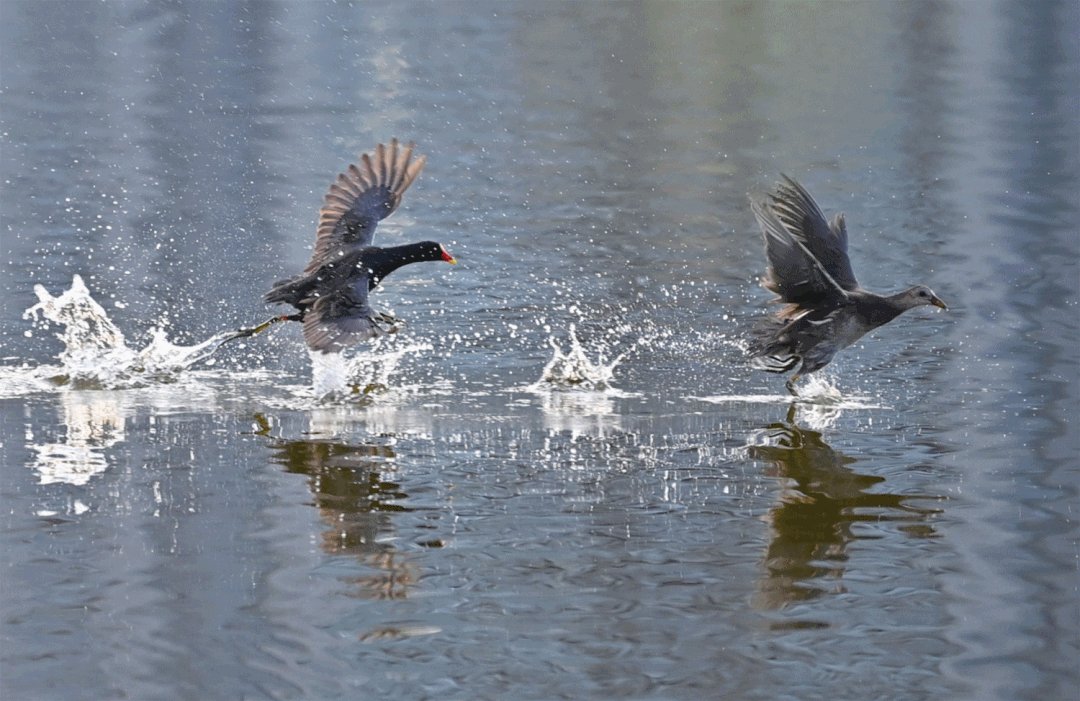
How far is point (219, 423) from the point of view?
305 inches

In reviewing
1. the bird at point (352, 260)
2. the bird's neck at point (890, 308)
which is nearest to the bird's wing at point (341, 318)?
the bird at point (352, 260)

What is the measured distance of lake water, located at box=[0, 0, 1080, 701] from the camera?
518 centimetres

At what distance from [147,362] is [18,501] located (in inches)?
89.9

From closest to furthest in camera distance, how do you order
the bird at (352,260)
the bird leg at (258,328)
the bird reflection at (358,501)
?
the bird reflection at (358,501)
the bird at (352,260)
the bird leg at (258,328)

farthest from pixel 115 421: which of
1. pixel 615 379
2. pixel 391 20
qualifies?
pixel 391 20

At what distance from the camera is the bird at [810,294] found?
26.7 feet

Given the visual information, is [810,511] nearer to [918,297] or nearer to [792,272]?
[792,272]

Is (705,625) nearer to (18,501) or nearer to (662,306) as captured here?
(18,501)

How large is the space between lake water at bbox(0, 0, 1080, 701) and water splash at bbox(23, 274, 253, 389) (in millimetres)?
101

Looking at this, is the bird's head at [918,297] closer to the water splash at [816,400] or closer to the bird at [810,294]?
the bird at [810,294]

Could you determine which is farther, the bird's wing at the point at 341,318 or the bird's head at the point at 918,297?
the bird's head at the point at 918,297

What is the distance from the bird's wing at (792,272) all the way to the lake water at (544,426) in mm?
480

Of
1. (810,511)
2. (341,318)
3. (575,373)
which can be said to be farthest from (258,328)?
(810,511)

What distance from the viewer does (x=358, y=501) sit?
21.5ft
